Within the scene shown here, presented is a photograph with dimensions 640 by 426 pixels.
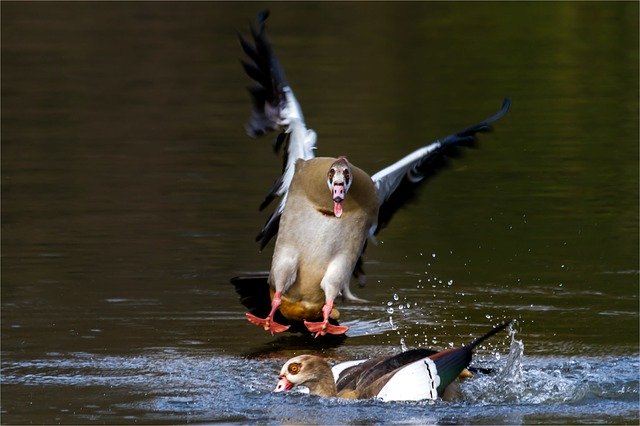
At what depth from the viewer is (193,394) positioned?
8.38 metres

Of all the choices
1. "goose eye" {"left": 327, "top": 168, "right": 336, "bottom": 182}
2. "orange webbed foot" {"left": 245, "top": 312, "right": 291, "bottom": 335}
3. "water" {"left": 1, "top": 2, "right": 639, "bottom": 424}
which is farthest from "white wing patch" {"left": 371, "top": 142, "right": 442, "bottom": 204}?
"orange webbed foot" {"left": 245, "top": 312, "right": 291, "bottom": 335}

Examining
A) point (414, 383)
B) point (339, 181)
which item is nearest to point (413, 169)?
point (339, 181)

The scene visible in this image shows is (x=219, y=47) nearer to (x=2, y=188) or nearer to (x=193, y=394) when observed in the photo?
(x=2, y=188)

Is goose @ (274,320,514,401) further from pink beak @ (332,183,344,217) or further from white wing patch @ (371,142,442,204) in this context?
white wing patch @ (371,142,442,204)

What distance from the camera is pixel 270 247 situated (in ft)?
40.9

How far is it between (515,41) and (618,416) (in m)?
17.2

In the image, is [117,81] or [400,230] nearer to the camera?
[400,230]

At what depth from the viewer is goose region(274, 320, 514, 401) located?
7988mm

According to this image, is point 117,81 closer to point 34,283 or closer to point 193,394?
point 34,283

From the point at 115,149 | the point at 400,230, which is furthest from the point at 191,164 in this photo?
the point at 400,230

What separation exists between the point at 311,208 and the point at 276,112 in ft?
2.73

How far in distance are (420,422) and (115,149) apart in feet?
30.4

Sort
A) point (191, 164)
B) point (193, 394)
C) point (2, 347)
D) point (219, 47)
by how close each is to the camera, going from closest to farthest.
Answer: point (193, 394) → point (2, 347) → point (191, 164) → point (219, 47)

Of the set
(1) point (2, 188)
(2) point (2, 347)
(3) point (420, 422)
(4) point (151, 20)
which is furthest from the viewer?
(4) point (151, 20)
